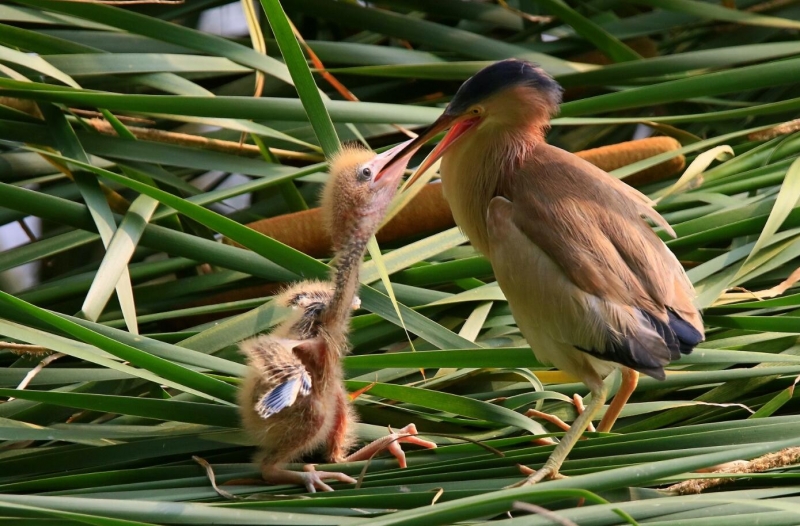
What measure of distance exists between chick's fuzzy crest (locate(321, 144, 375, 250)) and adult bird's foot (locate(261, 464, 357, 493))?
1.25 ft

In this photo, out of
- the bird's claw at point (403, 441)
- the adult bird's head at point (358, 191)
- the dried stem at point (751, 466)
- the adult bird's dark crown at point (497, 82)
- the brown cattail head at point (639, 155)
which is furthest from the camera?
the brown cattail head at point (639, 155)

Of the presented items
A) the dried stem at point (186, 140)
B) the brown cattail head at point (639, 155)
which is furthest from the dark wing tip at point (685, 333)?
the dried stem at point (186, 140)

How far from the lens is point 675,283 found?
1.65 meters

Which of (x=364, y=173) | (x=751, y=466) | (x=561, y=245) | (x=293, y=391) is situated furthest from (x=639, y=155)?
(x=293, y=391)

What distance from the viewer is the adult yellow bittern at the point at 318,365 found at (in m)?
1.43

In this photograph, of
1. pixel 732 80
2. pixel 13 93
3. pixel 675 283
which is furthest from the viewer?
pixel 732 80

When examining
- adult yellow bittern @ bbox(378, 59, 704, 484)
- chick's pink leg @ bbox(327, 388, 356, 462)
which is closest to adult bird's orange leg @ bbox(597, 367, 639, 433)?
adult yellow bittern @ bbox(378, 59, 704, 484)

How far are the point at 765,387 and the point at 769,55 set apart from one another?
94cm

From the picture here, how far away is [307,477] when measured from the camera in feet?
4.66

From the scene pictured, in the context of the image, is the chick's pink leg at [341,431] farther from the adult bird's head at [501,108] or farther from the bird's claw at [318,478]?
the adult bird's head at [501,108]

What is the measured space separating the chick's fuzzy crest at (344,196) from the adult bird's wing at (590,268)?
25 cm

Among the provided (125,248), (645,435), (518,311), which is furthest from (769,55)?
(125,248)

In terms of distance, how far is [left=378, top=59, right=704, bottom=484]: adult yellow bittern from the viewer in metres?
1.55

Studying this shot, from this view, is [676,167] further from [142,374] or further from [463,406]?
[142,374]
